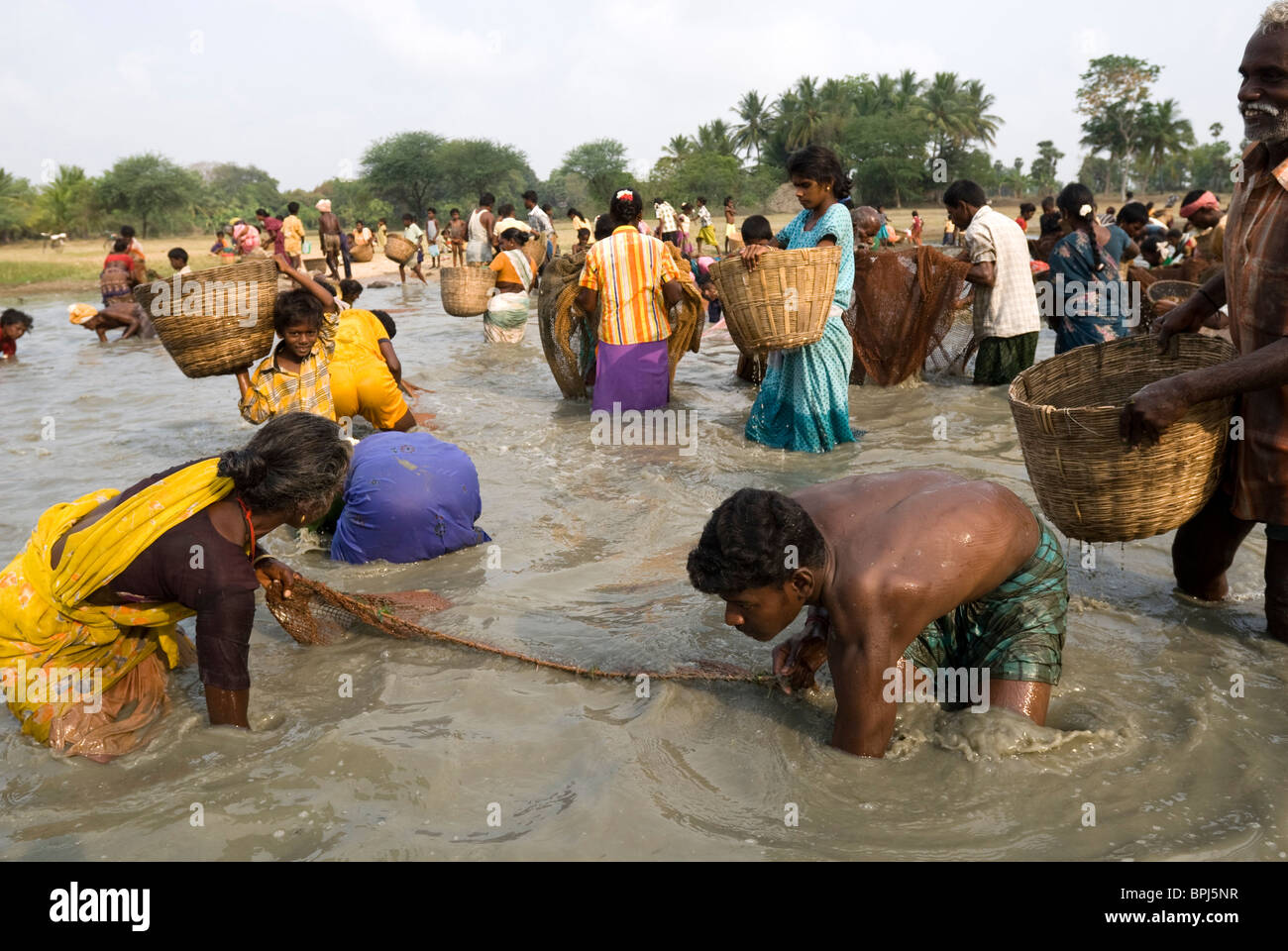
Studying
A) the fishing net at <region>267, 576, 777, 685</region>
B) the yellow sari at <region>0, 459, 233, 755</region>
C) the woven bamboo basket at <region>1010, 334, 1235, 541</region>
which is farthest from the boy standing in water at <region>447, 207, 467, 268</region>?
the woven bamboo basket at <region>1010, 334, 1235, 541</region>

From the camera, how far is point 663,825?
259cm

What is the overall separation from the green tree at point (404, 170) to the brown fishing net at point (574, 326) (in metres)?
43.9

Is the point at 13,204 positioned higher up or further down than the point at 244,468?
higher up

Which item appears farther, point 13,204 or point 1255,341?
point 13,204

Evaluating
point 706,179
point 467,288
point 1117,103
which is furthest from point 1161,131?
point 467,288

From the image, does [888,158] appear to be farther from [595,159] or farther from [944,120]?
[595,159]

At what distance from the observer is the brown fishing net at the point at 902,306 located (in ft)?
26.0

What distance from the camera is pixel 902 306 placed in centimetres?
805

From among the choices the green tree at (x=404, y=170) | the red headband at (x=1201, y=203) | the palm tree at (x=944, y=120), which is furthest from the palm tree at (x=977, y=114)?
the red headband at (x=1201, y=203)

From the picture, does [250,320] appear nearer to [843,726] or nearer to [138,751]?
[138,751]

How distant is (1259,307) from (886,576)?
1.58 meters

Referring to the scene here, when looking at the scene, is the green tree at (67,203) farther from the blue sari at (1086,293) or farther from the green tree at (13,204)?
the blue sari at (1086,293)

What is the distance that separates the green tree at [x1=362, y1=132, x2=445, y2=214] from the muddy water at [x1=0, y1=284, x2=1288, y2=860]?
4766 cm
